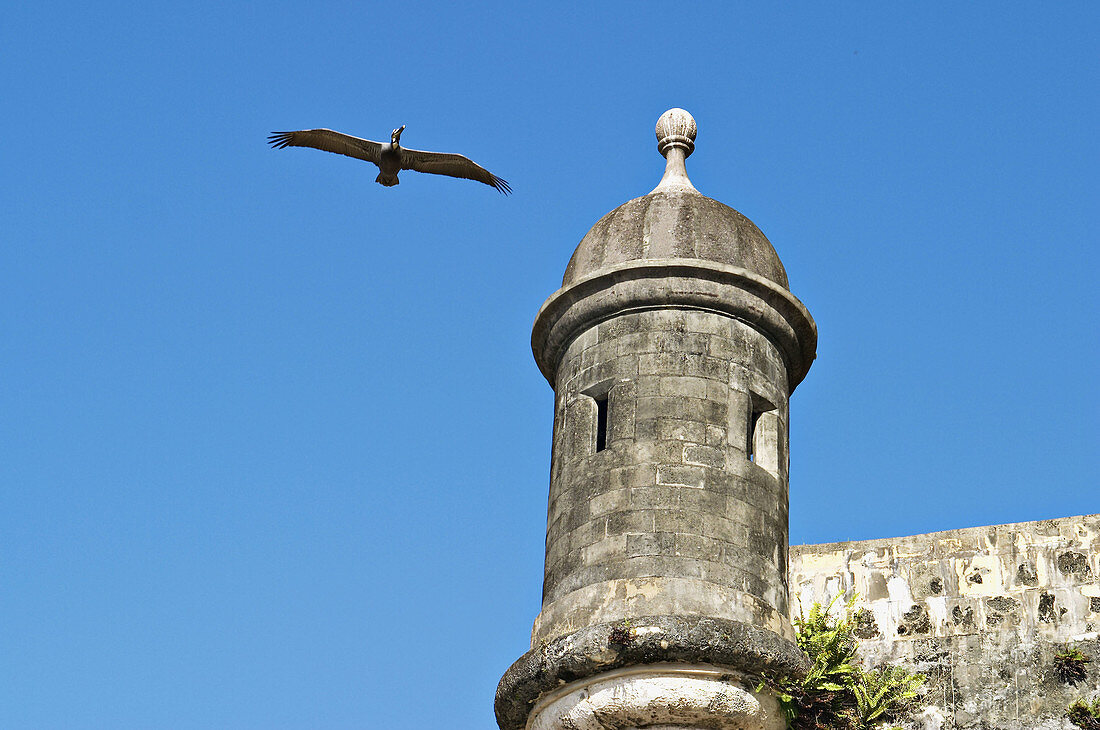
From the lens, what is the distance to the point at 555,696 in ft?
34.4

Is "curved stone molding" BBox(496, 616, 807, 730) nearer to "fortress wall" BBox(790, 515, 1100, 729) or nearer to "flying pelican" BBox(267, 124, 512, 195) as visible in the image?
"fortress wall" BBox(790, 515, 1100, 729)

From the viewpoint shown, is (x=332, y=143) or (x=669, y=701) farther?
(x=332, y=143)

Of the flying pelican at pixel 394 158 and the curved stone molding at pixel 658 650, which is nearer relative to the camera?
the curved stone molding at pixel 658 650

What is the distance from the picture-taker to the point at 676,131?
12969 mm

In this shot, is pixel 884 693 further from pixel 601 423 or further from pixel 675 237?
pixel 675 237

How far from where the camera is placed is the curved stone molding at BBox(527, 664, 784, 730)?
33.2 ft

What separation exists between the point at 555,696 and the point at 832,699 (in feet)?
5.82

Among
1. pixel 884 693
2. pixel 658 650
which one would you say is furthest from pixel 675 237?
pixel 884 693

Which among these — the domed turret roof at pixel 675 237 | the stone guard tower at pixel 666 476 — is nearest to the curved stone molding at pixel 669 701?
the stone guard tower at pixel 666 476

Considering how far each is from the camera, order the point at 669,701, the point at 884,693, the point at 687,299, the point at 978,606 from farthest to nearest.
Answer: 1. the point at 687,299
2. the point at 978,606
3. the point at 884,693
4. the point at 669,701

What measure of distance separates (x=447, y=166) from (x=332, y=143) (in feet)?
3.24

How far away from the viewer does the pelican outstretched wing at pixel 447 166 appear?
47.2ft

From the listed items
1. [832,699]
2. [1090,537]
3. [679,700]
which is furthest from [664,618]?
[1090,537]

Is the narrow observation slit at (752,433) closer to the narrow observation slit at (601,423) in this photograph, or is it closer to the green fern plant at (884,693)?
the narrow observation slit at (601,423)
